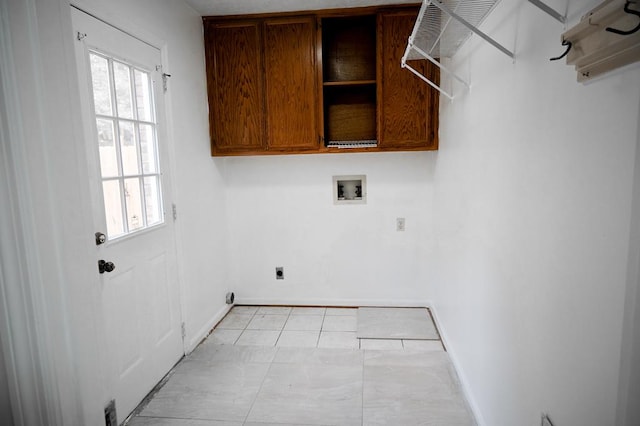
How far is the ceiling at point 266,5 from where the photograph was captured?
2.87m

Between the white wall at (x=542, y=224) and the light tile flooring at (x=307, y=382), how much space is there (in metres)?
0.33

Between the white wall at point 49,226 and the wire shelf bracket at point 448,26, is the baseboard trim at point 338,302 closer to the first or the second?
the wire shelf bracket at point 448,26

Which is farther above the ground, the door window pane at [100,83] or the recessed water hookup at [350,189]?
the door window pane at [100,83]

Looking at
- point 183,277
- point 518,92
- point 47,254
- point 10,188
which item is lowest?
point 183,277

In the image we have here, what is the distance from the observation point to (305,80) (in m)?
3.16

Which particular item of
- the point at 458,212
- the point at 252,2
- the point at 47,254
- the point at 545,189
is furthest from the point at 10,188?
the point at 252,2

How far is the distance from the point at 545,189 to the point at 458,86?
1.39 meters

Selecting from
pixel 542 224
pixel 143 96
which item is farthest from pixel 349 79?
pixel 542 224

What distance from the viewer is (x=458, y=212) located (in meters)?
2.44

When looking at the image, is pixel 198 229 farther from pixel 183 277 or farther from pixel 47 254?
pixel 47 254

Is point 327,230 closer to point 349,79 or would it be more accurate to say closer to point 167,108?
point 349,79

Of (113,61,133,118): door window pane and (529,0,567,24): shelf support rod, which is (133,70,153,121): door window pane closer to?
(113,61,133,118): door window pane

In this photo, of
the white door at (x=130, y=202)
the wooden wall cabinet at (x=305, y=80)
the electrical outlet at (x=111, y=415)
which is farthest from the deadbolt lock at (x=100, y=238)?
the wooden wall cabinet at (x=305, y=80)

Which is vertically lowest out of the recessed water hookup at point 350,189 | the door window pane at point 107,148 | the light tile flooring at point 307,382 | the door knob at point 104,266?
the light tile flooring at point 307,382
